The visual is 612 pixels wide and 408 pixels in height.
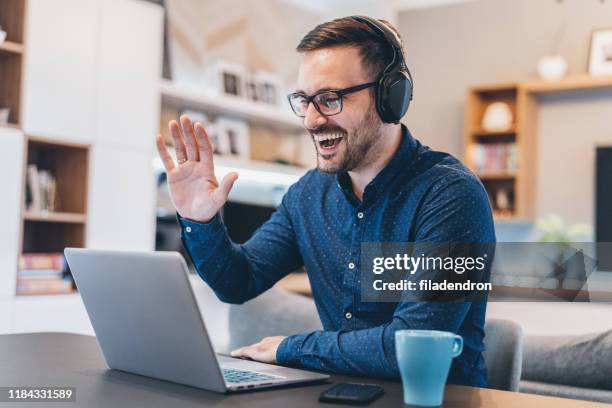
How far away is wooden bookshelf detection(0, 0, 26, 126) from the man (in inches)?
84.8

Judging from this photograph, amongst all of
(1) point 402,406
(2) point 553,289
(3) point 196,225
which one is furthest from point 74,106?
(1) point 402,406

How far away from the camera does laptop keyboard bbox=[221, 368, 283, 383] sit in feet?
3.21

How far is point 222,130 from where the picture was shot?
4.59 m

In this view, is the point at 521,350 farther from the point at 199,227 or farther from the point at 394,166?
the point at 199,227

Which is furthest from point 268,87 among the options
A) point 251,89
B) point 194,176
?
point 194,176

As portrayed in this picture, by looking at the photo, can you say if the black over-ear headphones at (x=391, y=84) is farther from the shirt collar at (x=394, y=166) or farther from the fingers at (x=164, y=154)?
the fingers at (x=164, y=154)

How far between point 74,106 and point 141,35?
23.4 inches

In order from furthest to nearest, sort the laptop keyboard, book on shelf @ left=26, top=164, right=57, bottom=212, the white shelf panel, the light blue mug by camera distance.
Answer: the white shelf panel, book on shelf @ left=26, top=164, right=57, bottom=212, the laptop keyboard, the light blue mug

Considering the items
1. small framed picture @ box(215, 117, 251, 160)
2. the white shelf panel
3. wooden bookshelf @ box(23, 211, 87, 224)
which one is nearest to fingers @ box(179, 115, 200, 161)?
wooden bookshelf @ box(23, 211, 87, 224)

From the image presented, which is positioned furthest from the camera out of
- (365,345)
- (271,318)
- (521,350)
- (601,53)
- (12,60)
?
(601,53)

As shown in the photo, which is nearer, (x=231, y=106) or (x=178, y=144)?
(x=178, y=144)

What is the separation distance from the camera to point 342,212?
5.19ft

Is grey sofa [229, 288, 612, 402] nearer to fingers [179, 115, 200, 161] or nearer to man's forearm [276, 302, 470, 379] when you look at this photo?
man's forearm [276, 302, 470, 379]

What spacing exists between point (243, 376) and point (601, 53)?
460cm
